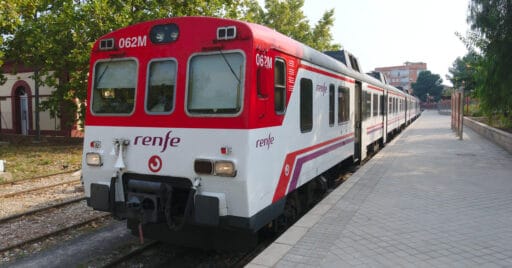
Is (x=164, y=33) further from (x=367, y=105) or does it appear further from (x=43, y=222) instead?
(x=367, y=105)

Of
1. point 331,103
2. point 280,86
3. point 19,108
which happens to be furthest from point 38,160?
point 280,86

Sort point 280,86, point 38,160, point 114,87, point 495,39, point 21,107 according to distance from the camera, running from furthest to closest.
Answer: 1. point 21,107
2. point 38,160
3. point 495,39
4. point 114,87
5. point 280,86

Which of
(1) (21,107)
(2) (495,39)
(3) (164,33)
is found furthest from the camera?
(1) (21,107)

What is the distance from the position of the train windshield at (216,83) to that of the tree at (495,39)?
37.2 ft

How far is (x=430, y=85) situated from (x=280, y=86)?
108 metres

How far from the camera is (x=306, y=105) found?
20.5ft

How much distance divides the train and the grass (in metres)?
8.05

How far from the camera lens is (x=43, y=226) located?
7246 mm

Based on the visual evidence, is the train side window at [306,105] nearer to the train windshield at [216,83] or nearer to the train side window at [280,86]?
the train side window at [280,86]

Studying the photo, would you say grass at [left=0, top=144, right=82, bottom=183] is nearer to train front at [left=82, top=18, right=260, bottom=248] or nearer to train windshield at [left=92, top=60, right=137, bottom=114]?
train windshield at [left=92, top=60, right=137, bottom=114]

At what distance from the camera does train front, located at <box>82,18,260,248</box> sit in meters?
4.61

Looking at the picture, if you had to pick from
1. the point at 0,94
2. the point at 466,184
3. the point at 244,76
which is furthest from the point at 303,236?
the point at 0,94

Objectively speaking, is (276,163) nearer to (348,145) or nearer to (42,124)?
(348,145)

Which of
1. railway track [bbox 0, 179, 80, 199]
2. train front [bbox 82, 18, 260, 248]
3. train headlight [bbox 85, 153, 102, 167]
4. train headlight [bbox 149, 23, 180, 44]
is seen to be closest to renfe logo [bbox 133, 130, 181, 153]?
train front [bbox 82, 18, 260, 248]
